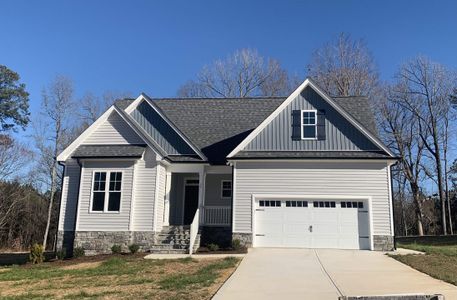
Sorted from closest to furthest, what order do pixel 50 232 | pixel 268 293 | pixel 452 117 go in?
pixel 268 293
pixel 50 232
pixel 452 117

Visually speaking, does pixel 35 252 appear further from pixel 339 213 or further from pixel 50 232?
pixel 50 232

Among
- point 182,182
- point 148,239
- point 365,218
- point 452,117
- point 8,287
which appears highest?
point 452,117

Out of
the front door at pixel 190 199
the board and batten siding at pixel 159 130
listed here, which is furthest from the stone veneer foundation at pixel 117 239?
the board and batten siding at pixel 159 130

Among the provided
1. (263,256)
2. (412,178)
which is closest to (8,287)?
(263,256)

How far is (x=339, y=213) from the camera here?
58.1 feet

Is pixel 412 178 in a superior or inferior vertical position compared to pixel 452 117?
inferior

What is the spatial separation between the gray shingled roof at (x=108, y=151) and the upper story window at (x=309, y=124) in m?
7.28

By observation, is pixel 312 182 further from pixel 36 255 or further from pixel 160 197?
pixel 36 255

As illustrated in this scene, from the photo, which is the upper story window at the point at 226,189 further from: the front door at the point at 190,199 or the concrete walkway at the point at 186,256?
the concrete walkway at the point at 186,256

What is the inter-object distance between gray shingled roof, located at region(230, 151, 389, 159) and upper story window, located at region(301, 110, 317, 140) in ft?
2.88

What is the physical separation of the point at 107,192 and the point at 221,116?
767 cm

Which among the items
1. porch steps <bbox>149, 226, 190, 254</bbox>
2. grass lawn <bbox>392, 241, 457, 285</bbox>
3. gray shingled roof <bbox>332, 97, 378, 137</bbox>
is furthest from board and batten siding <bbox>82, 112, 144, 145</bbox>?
grass lawn <bbox>392, 241, 457, 285</bbox>

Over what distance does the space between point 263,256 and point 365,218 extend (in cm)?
531

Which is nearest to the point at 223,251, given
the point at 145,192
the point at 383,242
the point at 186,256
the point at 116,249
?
the point at 186,256
